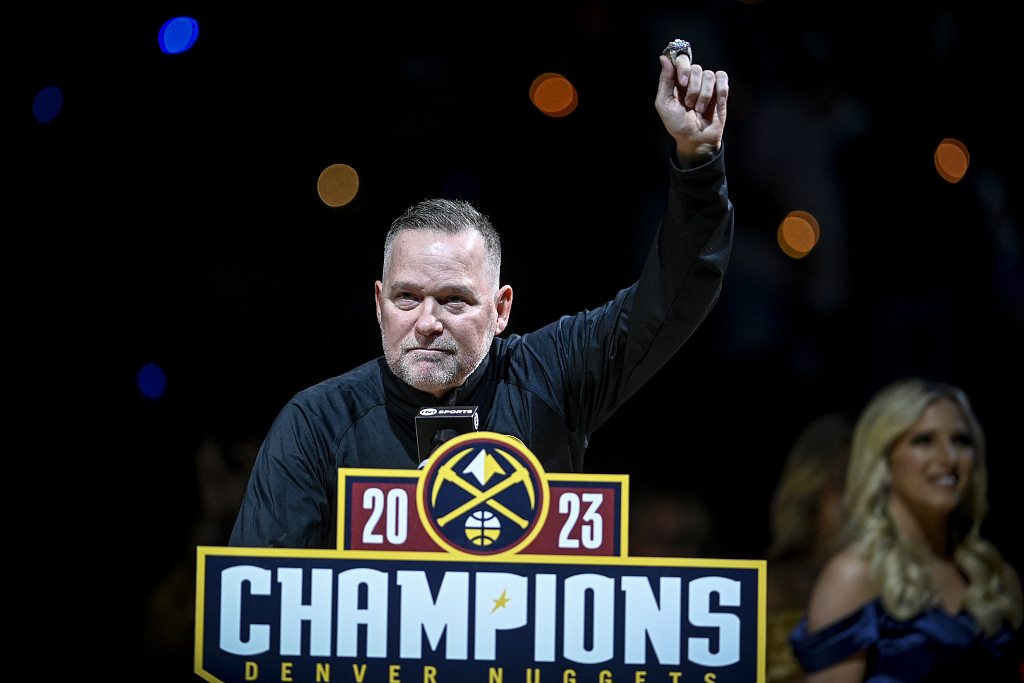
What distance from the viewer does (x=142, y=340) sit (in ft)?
6.81

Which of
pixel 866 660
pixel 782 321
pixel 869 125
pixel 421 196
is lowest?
pixel 866 660

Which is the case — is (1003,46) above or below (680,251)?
above

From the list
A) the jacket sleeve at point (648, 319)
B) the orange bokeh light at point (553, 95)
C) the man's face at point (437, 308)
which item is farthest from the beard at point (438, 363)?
the orange bokeh light at point (553, 95)

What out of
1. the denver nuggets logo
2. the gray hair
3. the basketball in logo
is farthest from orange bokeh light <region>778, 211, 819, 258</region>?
the basketball in logo

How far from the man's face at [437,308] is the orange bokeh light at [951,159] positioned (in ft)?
3.31

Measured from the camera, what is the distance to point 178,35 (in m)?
2.10

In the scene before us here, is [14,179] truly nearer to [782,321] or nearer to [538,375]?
[538,375]

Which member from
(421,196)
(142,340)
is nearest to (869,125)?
(421,196)

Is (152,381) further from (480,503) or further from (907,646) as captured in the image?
(907,646)

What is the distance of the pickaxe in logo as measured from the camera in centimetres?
201

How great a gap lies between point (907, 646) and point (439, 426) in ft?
3.54

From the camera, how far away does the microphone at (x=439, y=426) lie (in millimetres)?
2025

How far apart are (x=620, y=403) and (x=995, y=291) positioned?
33.4 inches

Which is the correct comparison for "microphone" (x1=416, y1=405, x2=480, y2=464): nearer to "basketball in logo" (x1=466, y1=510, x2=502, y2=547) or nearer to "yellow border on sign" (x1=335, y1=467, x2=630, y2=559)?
"yellow border on sign" (x1=335, y1=467, x2=630, y2=559)
